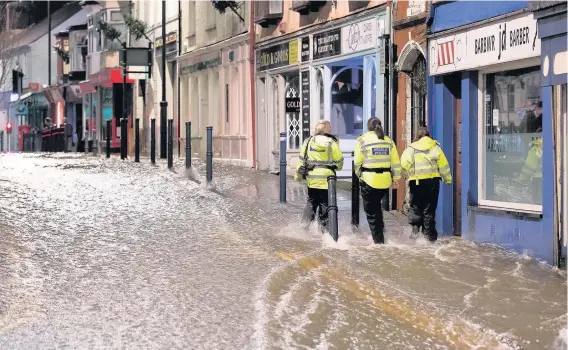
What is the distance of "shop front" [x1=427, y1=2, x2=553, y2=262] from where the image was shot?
12.6 m

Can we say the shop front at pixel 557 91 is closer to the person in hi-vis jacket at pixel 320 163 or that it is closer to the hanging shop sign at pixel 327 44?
the person in hi-vis jacket at pixel 320 163

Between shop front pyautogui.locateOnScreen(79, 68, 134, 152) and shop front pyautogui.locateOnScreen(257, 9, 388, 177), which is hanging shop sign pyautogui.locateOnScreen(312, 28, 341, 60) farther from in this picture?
shop front pyautogui.locateOnScreen(79, 68, 134, 152)

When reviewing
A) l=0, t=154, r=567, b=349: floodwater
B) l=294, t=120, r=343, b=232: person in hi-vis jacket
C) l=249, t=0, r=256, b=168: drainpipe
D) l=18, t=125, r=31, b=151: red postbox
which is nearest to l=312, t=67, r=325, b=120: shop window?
l=249, t=0, r=256, b=168: drainpipe

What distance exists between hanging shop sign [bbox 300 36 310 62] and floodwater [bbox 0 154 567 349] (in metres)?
8.04

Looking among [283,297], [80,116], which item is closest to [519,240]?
[283,297]

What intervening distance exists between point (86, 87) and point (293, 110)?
29842 millimetres

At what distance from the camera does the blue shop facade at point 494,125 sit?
12383mm

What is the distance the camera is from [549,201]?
1180cm

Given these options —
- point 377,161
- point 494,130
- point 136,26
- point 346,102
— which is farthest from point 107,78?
point 377,161

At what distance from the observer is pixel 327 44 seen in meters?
23.2

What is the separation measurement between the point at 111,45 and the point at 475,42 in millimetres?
37084

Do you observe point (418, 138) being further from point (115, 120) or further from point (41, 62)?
point (41, 62)

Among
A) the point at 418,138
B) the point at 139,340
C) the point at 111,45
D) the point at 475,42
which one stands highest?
the point at 111,45

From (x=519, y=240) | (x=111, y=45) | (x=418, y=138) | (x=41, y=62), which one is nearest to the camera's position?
(x=519, y=240)
